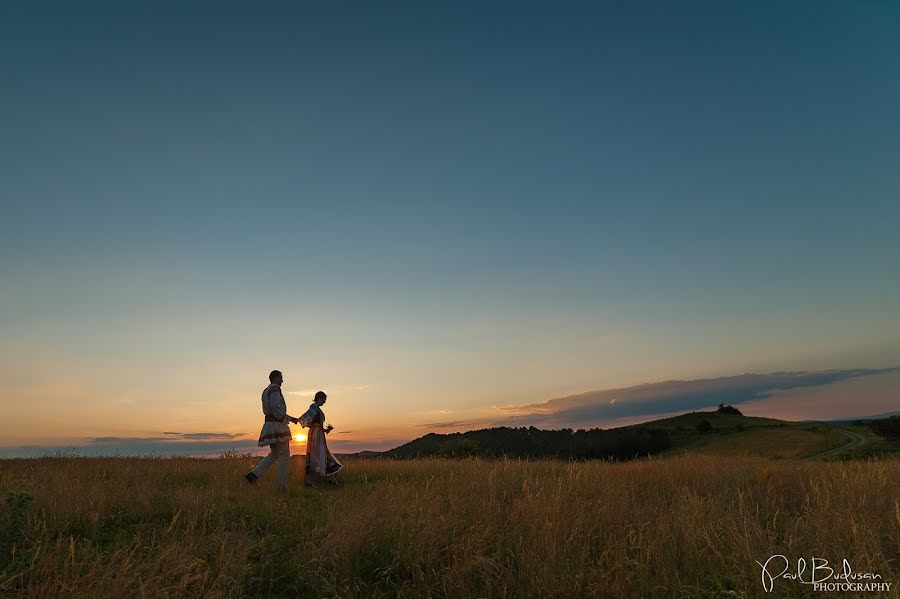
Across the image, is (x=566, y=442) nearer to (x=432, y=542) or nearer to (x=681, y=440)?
(x=681, y=440)

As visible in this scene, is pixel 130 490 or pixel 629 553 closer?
pixel 629 553

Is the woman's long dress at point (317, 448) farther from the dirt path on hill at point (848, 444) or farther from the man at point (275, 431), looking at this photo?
the dirt path on hill at point (848, 444)

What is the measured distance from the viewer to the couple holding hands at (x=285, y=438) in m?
13.1

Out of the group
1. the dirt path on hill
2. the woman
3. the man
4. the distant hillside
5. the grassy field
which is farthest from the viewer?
the distant hillside

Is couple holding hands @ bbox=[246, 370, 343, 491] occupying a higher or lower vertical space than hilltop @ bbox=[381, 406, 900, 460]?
higher

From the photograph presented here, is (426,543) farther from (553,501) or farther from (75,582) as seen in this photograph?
(75,582)

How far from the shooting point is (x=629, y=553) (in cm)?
702

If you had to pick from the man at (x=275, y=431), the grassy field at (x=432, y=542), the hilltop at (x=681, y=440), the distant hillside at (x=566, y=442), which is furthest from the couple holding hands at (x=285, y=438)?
the distant hillside at (x=566, y=442)

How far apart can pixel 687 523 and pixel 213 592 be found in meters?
5.75

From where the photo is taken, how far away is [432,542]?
700 cm

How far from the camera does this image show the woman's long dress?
46.6 feet

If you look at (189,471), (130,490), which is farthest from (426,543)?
(189,471)

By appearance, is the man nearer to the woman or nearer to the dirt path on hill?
the woman

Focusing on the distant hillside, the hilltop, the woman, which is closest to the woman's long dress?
the woman
